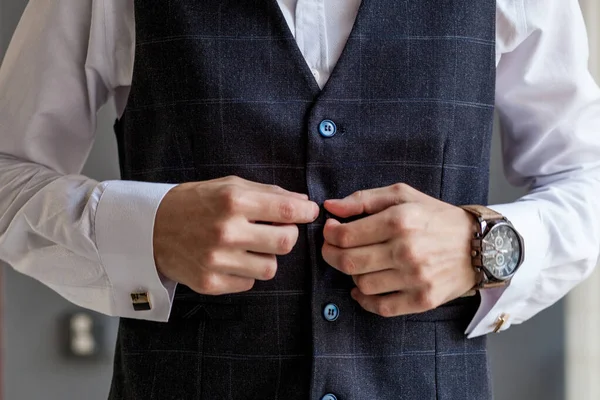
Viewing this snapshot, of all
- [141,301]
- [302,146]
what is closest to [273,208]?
[302,146]

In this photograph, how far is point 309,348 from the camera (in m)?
0.93

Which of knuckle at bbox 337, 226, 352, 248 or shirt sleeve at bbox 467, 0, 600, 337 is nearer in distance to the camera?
knuckle at bbox 337, 226, 352, 248

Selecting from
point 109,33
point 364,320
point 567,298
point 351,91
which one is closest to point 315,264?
point 364,320

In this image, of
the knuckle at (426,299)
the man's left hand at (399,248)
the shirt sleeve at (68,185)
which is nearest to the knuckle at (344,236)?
the man's left hand at (399,248)

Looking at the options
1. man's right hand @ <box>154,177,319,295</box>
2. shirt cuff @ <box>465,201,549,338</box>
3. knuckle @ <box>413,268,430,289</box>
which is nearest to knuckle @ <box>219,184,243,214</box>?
man's right hand @ <box>154,177,319,295</box>

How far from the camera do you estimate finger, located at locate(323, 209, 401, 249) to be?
852 millimetres

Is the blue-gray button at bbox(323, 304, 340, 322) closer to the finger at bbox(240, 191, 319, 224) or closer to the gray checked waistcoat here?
the gray checked waistcoat

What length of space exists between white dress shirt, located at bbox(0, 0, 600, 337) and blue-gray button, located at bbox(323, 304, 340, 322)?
0.18 metres

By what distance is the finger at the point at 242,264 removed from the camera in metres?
0.85

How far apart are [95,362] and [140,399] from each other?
773mm

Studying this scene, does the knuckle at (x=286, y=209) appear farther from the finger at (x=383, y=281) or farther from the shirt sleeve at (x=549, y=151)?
the shirt sleeve at (x=549, y=151)

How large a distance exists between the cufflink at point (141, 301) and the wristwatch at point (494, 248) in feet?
1.23

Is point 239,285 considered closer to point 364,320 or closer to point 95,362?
point 364,320

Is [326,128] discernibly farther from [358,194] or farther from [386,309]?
[386,309]
